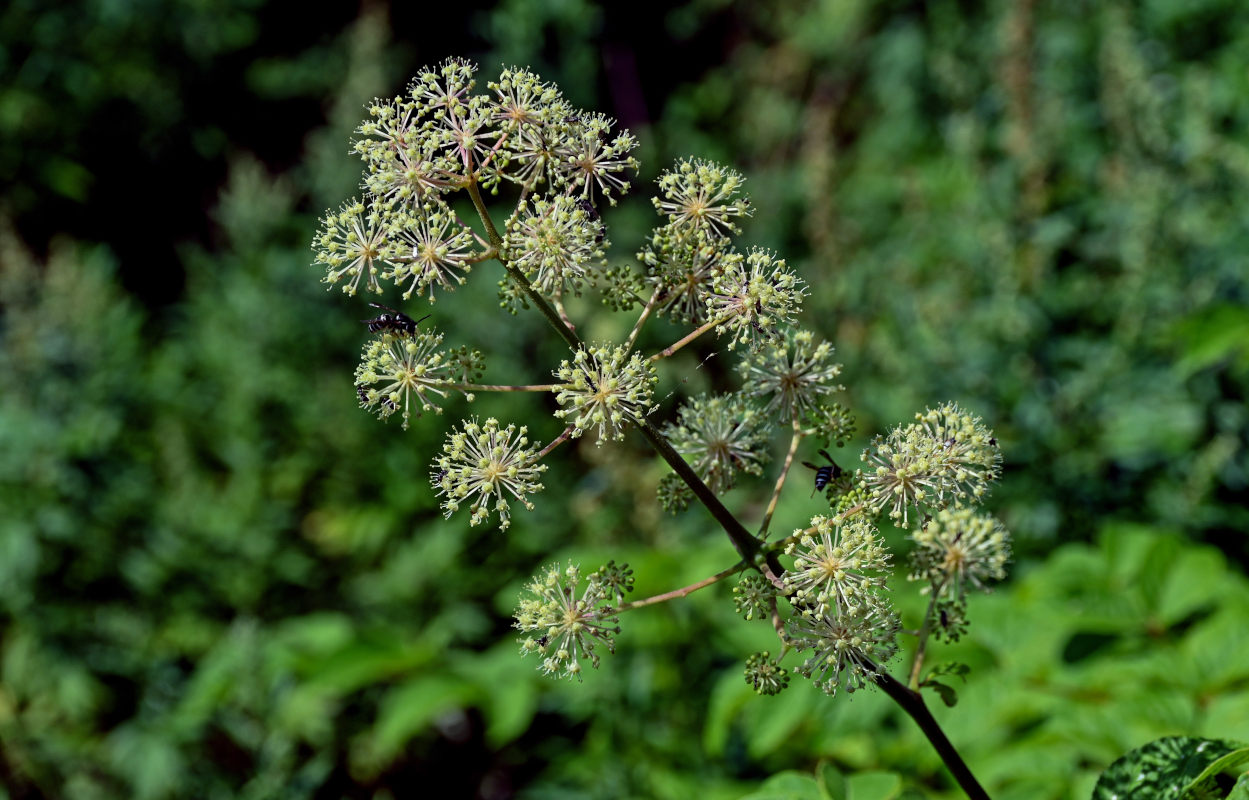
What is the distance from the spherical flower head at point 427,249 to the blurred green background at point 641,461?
1.77 metres

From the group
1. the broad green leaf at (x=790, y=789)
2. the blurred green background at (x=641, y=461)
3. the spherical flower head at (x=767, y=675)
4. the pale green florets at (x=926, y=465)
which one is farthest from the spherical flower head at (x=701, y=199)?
the blurred green background at (x=641, y=461)

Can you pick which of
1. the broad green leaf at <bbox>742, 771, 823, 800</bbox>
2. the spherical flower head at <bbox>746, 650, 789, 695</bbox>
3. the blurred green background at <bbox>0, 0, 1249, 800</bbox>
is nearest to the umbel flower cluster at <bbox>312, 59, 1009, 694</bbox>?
the spherical flower head at <bbox>746, 650, 789, 695</bbox>

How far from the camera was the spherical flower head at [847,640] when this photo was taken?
1.57 meters

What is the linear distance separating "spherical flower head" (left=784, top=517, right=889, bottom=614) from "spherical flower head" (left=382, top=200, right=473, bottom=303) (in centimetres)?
69

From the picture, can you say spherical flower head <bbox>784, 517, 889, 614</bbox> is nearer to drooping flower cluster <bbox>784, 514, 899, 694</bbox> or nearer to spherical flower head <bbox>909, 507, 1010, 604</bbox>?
drooping flower cluster <bbox>784, 514, 899, 694</bbox>

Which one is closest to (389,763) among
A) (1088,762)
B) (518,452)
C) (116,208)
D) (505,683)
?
(505,683)

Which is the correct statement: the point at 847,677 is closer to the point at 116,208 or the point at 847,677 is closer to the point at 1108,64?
the point at 1108,64

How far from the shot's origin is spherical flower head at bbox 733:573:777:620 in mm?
1627

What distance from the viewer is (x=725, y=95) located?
912cm

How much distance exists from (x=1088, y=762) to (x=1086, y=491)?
1.92m

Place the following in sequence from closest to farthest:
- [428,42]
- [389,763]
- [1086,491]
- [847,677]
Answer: [847,677]
[1086,491]
[389,763]
[428,42]

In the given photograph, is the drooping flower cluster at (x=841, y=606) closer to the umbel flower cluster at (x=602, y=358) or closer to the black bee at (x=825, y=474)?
the umbel flower cluster at (x=602, y=358)

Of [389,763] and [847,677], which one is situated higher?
[389,763]

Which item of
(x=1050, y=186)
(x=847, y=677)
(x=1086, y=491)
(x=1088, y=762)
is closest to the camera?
(x=847, y=677)
